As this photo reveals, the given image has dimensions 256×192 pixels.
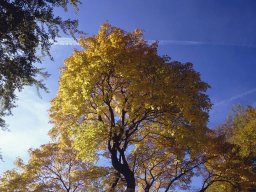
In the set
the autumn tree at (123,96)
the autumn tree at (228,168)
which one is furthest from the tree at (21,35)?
the autumn tree at (228,168)

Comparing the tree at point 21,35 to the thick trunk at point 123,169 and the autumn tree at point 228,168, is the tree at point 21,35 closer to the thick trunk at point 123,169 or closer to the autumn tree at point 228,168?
the thick trunk at point 123,169

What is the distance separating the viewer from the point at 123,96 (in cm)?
2294

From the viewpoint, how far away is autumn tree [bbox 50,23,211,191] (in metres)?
21.1

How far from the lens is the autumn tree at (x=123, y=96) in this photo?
21109mm

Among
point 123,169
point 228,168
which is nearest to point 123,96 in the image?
point 123,169

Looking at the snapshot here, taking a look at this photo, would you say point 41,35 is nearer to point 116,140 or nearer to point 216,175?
point 116,140

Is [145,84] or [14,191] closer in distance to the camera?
[145,84]

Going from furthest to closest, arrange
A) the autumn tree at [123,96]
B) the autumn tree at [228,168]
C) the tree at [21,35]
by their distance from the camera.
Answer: the autumn tree at [228,168]
the autumn tree at [123,96]
the tree at [21,35]

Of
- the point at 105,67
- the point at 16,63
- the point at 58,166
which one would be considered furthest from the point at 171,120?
the point at 58,166

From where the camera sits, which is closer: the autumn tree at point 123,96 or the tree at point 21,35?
the tree at point 21,35

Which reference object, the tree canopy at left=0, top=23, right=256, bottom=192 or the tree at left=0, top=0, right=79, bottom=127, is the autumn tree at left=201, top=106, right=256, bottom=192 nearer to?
the tree canopy at left=0, top=23, right=256, bottom=192

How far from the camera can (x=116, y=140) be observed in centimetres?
2292

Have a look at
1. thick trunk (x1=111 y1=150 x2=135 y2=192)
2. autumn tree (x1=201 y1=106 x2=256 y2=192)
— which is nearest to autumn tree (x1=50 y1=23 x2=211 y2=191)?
thick trunk (x1=111 y1=150 x2=135 y2=192)

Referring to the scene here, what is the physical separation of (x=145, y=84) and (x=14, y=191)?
17.3 m
